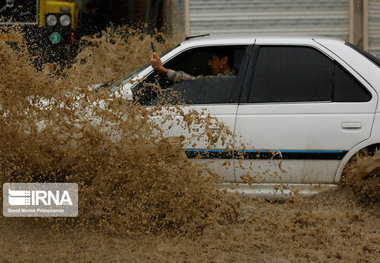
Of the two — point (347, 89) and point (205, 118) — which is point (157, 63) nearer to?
point (205, 118)

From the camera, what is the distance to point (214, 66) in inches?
217

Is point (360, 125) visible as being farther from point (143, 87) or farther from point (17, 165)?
point (17, 165)

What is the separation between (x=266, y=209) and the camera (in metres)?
4.80

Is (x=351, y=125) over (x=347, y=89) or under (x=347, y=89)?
under

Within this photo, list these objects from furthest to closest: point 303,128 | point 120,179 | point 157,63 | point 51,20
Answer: point 51,20 < point 157,63 < point 303,128 < point 120,179

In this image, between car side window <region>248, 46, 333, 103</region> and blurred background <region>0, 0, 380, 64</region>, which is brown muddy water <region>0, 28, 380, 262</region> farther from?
blurred background <region>0, 0, 380, 64</region>

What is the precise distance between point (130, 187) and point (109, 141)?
0.39m

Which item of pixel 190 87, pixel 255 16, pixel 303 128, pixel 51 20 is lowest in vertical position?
pixel 303 128

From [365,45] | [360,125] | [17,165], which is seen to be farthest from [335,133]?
[365,45]

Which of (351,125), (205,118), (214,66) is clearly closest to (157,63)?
(214,66)

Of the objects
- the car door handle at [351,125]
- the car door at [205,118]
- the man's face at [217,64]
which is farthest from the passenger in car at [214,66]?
the car door handle at [351,125]

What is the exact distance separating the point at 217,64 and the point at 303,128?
1.09 metres

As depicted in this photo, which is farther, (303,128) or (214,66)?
(214,66)

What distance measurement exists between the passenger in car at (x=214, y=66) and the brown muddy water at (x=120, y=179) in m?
0.61
